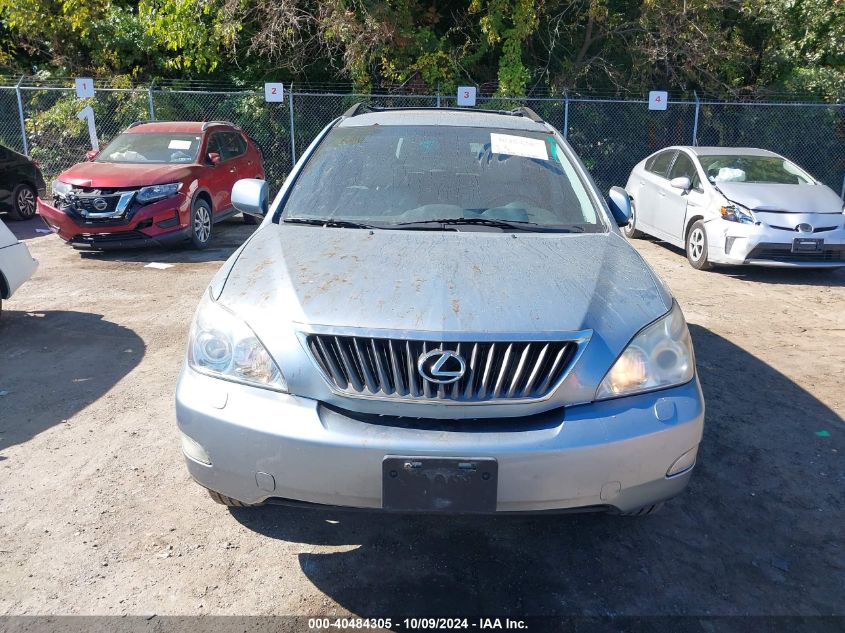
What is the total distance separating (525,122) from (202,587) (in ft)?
10.9

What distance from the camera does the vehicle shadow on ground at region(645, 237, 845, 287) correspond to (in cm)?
868

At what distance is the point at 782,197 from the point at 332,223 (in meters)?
6.91

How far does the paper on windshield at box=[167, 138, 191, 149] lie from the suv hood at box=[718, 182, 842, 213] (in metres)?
7.27

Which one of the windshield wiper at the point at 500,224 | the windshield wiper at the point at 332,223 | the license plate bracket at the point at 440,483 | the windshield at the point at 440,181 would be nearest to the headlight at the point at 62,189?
the windshield at the point at 440,181

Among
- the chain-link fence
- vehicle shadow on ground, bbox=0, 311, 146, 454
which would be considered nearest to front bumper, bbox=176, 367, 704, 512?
vehicle shadow on ground, bbox=0, 311, 146, 454

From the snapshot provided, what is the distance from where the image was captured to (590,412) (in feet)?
8.52

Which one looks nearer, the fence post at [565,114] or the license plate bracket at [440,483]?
the license plate bracket at [440,483]

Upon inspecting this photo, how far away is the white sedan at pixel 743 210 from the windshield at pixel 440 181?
5046mm

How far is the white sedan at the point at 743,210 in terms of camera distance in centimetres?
833

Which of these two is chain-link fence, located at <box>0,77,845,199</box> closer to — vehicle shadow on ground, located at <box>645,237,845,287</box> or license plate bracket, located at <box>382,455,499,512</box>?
vehicle shadow on ground, located at <box>645,237,845,287</box>

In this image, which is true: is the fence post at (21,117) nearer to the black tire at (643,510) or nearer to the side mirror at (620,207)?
the side mirror at (620,207)

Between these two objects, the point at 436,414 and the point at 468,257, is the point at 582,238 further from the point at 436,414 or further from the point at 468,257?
the point at 436,414

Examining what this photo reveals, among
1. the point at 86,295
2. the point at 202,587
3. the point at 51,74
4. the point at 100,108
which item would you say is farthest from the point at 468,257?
the point at 51,74

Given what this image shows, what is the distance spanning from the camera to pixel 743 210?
8.60 meters
